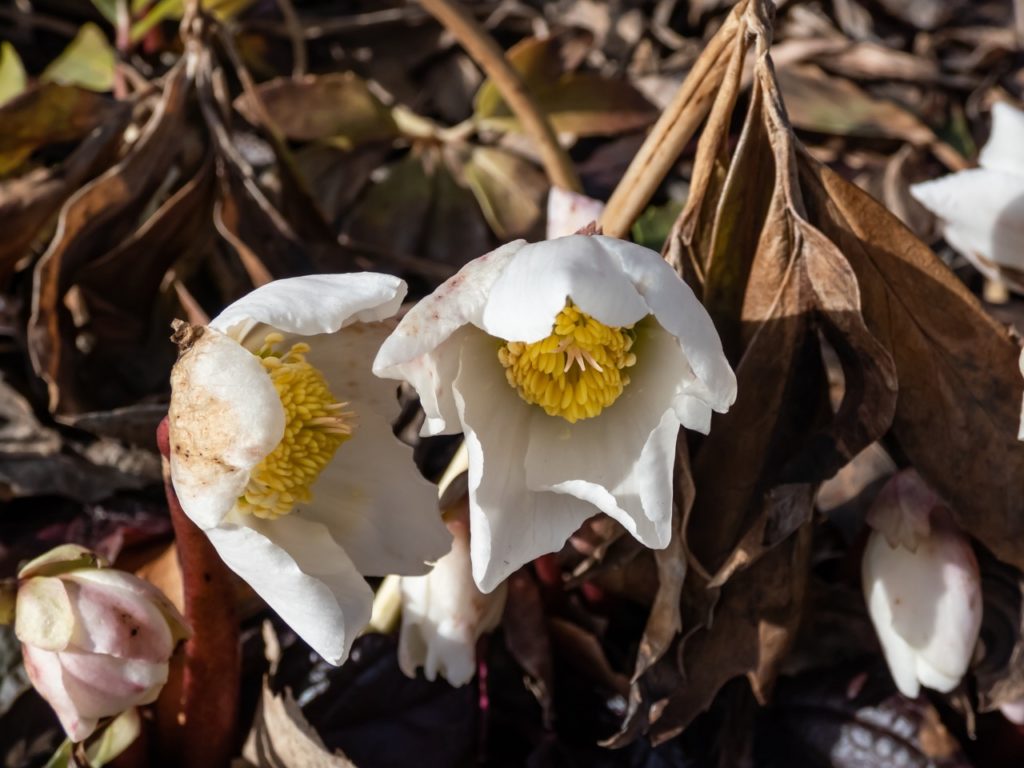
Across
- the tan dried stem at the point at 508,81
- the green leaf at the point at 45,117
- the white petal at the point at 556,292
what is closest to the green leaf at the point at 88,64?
the green leaf at the point at 45,117

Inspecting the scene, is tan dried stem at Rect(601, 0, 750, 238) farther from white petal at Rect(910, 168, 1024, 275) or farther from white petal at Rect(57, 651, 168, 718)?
white petal at Rect(57, 651, 168, 718)

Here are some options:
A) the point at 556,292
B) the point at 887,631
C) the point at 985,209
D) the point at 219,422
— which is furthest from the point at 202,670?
the point at 985,209

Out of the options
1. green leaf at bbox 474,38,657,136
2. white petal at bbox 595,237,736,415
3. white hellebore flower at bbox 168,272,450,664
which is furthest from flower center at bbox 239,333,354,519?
green leaf at bbox 474,38,657,136

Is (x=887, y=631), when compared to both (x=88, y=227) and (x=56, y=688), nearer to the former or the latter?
(x=56, y=688)

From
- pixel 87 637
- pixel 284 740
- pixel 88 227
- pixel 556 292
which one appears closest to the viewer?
pixel 556 292

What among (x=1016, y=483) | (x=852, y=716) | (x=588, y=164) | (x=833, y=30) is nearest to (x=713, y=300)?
(x=1016, y=483)

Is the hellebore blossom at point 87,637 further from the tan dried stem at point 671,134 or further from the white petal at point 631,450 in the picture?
the tan dried stem at point 671,134
